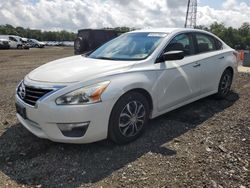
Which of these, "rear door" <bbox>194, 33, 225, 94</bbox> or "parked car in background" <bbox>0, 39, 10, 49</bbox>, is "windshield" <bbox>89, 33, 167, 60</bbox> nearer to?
"rear door" <bbox>194, 33, 225, 94</bbox>

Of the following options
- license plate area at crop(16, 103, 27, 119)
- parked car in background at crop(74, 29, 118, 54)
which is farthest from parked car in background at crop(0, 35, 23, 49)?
license plate area at crop(16, 103, 27, 119)

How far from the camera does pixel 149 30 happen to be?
533 centimetres

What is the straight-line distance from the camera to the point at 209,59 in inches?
222

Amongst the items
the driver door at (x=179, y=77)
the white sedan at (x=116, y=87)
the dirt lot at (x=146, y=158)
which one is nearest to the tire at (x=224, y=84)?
the white sedan at (x=116, y=87)

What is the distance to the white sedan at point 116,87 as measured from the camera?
11.8 feet

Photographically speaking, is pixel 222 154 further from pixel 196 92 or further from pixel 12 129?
pixel 12 129

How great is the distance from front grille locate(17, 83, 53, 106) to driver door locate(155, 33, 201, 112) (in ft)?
5.48

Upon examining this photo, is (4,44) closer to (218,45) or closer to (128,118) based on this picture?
(218,45)

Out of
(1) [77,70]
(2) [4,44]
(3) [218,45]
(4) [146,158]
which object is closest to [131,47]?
(1) [77,70]

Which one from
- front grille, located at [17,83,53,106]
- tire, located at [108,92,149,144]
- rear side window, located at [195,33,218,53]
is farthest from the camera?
rear side window, located at [195,33,218,53]

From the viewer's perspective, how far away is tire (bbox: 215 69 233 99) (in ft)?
A: 20.4

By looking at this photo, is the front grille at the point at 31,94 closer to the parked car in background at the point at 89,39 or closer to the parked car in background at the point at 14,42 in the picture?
the parked car in background at the point at 89,39

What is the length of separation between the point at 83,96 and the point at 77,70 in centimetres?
53

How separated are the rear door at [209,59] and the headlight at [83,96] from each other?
241cm
